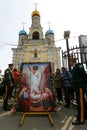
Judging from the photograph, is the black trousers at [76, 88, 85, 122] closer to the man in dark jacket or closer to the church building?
the man in dark jacket

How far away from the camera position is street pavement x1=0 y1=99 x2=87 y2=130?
19.5 feet

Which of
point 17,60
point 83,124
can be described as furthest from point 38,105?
point 17,60

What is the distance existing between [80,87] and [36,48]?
4700 centimetres

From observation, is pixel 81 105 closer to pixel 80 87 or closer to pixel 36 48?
pixel 80 87

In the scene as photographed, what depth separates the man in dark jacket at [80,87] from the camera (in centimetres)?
621

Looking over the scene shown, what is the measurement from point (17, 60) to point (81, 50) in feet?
136

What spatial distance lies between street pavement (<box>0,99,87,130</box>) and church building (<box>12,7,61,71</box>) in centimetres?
4260

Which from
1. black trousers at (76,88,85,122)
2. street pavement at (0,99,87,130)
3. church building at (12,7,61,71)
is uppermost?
church building at (12,7,61,71)

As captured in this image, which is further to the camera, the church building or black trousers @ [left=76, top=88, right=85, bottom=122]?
the church building

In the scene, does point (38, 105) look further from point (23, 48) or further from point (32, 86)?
point (23, 48)

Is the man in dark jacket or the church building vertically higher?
A: the church building

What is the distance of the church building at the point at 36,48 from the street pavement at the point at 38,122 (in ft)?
140

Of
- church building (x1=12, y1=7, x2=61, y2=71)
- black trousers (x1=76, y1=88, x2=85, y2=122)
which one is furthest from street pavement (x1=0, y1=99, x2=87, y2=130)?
church building (x1=12, y1=7, x2=61, y2=71)

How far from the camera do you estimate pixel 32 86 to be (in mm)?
7465
